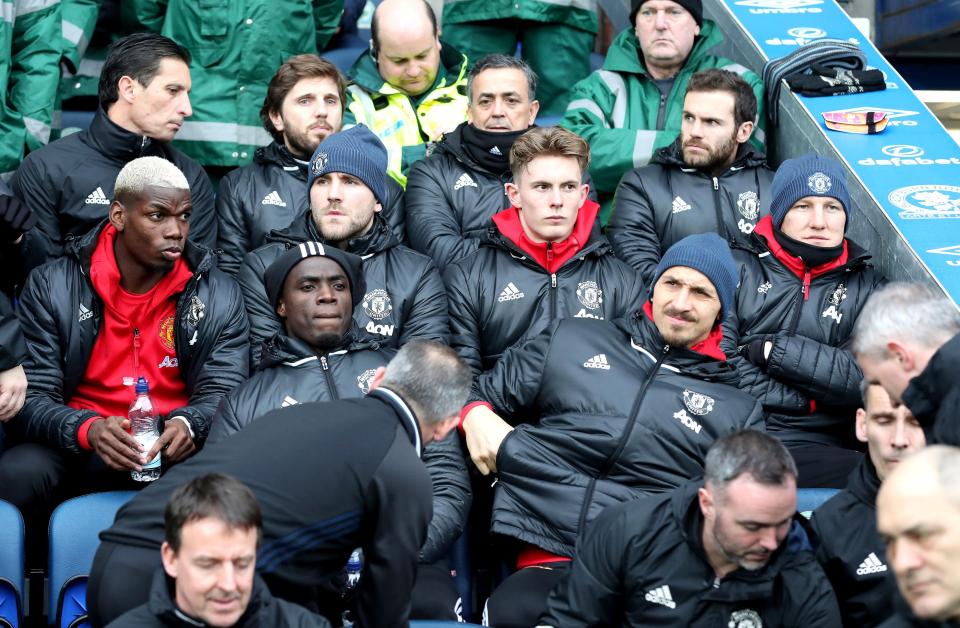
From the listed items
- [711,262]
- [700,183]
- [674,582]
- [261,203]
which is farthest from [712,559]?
[261,203]

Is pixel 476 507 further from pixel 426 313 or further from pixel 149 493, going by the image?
pixel 149 493

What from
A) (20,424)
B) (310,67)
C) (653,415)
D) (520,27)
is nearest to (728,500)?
(653,415)

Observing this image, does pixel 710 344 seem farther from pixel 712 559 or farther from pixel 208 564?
pixel 208 564

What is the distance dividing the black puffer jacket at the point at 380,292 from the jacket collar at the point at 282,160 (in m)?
0.60

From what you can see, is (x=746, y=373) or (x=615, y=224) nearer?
(x=746, y=373)

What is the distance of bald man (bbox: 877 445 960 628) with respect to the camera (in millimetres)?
2854

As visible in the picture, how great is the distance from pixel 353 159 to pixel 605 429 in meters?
1.49

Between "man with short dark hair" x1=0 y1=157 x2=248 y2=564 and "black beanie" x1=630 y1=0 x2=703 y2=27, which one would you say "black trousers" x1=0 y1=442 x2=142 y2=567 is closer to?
"man with short dark hair" x1=0 y1=157 x2=248 y2=564

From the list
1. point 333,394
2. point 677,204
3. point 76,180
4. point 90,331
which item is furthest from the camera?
point 677,204

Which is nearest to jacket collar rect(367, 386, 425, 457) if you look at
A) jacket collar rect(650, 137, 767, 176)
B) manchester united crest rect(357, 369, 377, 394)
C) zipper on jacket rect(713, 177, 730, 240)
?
manchester united crest rect(357, 369, 377, 394)

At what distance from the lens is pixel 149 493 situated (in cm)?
365

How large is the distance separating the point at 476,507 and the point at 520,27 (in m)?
3.17

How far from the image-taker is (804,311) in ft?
17.4

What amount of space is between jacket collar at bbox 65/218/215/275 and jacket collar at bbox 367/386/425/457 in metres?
1.57
